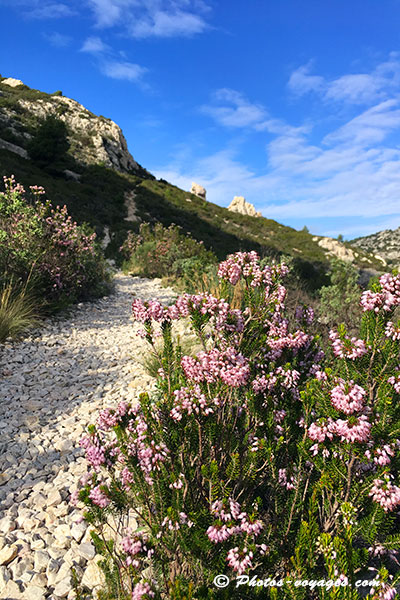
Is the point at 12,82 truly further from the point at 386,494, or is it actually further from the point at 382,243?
the point at 382,243

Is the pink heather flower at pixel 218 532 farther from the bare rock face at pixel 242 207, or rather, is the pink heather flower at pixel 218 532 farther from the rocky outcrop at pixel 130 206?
the bare rock face at pixel 242 207

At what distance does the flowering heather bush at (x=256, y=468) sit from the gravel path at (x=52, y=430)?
2.10 feet

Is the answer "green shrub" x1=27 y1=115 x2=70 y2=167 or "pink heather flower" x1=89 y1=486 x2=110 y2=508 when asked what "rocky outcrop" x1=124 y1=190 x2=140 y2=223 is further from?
"pink heather flower" x1=89 y1=486 x2=110 y2=508

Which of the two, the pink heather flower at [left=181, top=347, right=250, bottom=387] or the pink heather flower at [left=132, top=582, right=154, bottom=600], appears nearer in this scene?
the pink heather flower at [left=132, top=582, right=154, bottom=600]

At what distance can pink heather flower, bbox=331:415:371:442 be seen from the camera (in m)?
1.65

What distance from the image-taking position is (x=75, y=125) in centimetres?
4172

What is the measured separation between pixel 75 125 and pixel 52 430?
45.3 m

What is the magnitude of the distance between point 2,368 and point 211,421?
4.55 m

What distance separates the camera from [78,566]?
8.25ft

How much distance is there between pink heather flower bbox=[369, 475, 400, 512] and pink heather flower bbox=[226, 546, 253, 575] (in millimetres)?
645

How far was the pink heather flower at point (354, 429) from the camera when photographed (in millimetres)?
1647

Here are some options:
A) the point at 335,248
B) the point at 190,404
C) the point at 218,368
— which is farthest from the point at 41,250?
the point at 335,248

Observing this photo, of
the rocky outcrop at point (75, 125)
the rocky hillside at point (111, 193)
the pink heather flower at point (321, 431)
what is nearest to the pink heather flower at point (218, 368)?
the pink heather flower at point (321, 431)

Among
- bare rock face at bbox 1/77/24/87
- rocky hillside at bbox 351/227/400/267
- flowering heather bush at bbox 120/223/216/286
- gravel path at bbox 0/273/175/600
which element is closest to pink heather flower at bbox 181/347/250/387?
gravel path at bbox 0/273/175/600
